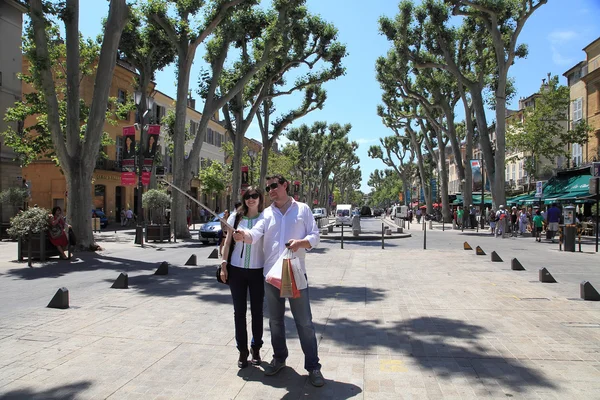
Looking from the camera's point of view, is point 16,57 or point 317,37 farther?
point 16,57

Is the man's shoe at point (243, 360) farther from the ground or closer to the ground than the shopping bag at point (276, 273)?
closer to the ground

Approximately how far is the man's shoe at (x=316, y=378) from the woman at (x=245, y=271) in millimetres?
710

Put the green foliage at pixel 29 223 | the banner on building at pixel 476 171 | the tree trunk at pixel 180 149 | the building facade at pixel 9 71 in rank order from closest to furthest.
Result: the green foliage at pixel 29 223
the tree trunk at pixel 180 149
the building facade at pixel 9 71
the banner on building at pixel 476 171

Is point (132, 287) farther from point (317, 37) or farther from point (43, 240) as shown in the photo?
point (317, 37)

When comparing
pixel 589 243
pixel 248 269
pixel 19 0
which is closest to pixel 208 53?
pixel 19 0

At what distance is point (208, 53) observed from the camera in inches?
937

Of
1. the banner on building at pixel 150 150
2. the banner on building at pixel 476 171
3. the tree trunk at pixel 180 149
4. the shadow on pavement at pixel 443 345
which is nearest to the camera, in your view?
the shadow on pavement at pixel 443 345

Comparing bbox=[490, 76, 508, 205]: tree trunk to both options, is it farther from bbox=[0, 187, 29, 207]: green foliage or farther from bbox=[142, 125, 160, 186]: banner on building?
bbox=[0, 187, 29, 207]: green foliage

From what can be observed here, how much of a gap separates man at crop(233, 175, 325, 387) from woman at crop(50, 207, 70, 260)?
34.0 ft

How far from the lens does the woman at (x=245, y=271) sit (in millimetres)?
4238

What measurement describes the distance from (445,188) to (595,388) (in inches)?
1469

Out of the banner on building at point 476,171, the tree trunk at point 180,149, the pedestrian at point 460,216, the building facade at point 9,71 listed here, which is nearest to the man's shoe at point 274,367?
the tree trunk at point 180,149

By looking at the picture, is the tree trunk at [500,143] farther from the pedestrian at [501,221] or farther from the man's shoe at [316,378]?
the man's shoe at [316,378]

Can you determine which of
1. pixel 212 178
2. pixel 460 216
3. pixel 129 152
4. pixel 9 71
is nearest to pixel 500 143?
pixel 460 216
